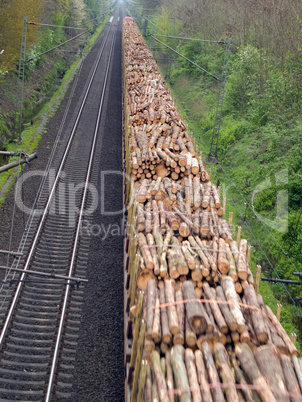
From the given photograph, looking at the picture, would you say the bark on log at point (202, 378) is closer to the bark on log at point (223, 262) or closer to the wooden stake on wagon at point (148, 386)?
the wooden stake on wagon at point (148, 386)

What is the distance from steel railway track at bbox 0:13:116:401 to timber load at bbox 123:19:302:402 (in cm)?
181

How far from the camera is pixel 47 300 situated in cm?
940

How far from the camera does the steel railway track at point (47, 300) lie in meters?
7.38

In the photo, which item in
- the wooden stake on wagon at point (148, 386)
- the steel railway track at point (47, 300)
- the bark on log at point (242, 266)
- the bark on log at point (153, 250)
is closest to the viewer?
the wooden stake on wagon at point (148, 386)

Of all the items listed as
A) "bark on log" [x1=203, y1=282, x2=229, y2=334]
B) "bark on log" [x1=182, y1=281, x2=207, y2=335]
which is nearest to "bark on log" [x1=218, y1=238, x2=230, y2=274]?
"bark on log" [x1=203, y1=282, x2=229, y2=334]

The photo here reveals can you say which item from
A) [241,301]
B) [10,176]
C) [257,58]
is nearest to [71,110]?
[10,176]

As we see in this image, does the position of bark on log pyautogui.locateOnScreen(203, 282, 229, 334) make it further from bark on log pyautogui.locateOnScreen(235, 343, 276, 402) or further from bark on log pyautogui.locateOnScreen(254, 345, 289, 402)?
bark on log pyautogui.locateOnScreen(254, 345, 289, 402)

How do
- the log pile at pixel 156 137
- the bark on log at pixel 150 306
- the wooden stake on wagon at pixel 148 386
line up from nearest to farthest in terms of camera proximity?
the wooden stake on wagon at pixel 148 386 → the bark on log at pixel 150 306 → the log pile at pixel 156 137

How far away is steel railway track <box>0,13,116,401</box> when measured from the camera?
7.38 m

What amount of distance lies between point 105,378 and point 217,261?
139 inches

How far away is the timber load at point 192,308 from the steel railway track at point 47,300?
71.3 inches

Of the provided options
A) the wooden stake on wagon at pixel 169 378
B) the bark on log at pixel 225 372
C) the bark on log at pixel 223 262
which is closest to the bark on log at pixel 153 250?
the bark on log at pixel 223 262

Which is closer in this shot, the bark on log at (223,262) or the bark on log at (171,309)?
the bark on log at (171,309)

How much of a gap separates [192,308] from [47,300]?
5.27 meters
